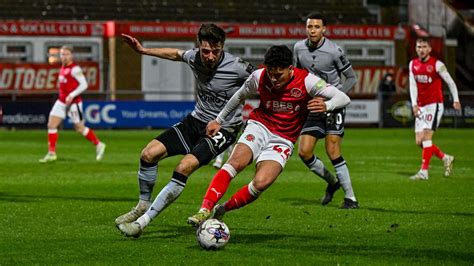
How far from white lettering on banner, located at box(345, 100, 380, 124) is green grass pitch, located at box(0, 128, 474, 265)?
57.1ft

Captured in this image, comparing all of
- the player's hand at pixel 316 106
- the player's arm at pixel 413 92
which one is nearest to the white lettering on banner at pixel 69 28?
the player's arm at pixel 413 92

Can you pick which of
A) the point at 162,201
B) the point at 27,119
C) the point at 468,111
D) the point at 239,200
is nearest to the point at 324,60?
the point at 239,200

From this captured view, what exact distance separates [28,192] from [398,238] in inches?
281

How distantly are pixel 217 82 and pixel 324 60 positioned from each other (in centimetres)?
322

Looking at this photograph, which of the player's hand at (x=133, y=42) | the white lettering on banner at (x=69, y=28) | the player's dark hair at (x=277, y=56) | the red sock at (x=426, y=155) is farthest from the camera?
the white lettering on banner at (x=69, y=28)

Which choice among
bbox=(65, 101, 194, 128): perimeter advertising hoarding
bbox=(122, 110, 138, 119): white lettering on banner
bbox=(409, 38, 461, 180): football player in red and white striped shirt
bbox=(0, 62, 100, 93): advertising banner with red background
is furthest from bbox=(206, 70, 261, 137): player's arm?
bbox=(0, 62, 100, 93): advertising banner with red background

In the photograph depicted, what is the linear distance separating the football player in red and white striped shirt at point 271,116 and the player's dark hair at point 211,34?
483mm

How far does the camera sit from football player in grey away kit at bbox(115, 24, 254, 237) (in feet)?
37.4

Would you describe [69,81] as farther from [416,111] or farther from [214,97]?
[214,97]

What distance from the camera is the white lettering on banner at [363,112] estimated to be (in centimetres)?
4209

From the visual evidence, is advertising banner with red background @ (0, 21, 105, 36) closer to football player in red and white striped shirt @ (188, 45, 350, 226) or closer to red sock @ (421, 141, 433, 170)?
red sock @ (421, 141, 433, 170)

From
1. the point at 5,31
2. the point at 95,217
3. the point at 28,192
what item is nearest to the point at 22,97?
the point at 5,31

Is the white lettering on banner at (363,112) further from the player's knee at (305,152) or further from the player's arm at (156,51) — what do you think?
the player's arm at (156,51)

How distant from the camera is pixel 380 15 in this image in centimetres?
5184
